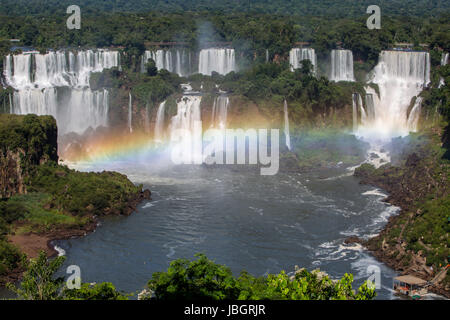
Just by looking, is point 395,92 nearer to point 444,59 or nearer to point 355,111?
point 444,59

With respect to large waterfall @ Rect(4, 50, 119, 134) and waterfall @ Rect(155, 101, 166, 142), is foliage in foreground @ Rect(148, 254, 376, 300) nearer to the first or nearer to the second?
waterfall @ Rect(155, 101, 166, 142)

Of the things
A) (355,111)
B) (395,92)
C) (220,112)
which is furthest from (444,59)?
(220,112)

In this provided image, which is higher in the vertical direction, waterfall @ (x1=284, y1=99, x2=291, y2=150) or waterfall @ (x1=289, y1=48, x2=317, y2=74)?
waterfall @ (x1=289, y1=48, x2=317, y2=74)

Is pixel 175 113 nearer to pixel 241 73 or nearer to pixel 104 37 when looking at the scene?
pixel 241 73

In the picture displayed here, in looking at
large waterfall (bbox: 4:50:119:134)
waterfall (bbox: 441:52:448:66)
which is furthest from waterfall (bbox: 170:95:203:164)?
waterfall (bbox: 441:52:448:66)

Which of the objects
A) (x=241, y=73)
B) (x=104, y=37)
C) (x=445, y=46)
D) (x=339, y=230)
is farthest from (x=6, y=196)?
(x=445, y=46)
